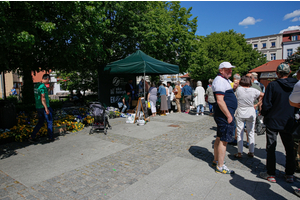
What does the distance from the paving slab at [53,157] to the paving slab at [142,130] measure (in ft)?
3.62

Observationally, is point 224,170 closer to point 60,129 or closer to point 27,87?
point 60,129

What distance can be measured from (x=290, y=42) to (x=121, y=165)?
7210 centimetres

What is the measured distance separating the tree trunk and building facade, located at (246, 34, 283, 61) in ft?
228

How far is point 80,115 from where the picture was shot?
28.5ft

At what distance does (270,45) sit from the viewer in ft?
219

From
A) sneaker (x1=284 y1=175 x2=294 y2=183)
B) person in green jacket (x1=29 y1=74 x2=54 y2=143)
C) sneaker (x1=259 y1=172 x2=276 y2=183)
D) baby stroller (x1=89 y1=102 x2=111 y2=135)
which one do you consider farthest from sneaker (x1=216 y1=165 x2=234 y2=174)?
person in green jacket (x1=29 y1=74 x2=54 y2=143)

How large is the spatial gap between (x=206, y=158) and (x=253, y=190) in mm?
1484

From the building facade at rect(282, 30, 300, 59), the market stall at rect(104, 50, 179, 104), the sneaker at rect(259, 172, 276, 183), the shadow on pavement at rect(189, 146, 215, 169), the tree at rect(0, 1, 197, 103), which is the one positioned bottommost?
the shadow on pavement at rect(189, 146, 215, 169)

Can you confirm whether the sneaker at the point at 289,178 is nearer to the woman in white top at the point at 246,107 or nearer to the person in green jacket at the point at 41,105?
the woman in white top at the point at 246,107

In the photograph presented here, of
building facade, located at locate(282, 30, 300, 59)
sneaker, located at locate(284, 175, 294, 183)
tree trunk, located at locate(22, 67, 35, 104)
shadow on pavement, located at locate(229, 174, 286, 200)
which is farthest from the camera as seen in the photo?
building facade, located at locate(282, 30, 300, 59)

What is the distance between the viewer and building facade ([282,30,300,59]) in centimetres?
5844

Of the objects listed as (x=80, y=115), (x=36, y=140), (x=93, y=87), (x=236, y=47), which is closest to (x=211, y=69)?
(x=236, y=47)

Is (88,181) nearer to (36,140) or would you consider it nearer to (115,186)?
(115,186)

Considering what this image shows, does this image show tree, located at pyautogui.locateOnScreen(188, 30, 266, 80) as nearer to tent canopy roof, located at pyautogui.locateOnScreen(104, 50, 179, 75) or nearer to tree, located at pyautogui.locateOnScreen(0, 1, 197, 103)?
tree, located at pyautogui.locateOnScreen(0, 1, 197, 103)
